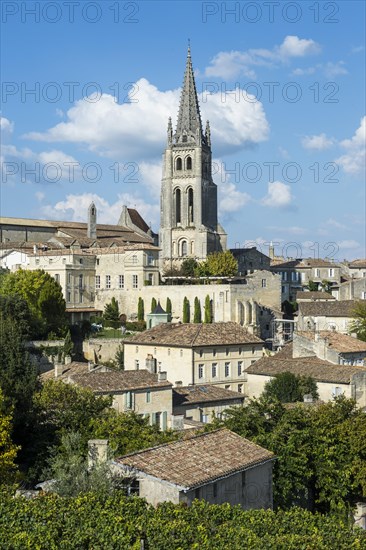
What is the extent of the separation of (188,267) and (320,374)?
45.1 m

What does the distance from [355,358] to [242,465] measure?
3122cm

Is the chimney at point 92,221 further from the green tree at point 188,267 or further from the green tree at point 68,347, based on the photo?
the green tree at point 68,347

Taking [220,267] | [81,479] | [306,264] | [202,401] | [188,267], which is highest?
[306,264]

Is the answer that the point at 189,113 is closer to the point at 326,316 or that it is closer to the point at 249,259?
the point at 249,259

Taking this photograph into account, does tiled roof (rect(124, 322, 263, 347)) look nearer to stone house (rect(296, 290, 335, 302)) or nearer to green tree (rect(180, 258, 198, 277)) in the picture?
green tree (rect(180, 258, 198, 277))

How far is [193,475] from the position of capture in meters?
21.4

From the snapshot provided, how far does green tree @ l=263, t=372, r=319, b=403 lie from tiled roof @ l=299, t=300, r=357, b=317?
91.7ft

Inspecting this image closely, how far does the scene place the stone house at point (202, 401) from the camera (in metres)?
40.7

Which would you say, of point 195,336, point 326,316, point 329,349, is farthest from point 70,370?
point 326,316

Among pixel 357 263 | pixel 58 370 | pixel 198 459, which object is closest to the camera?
pixel 198 459

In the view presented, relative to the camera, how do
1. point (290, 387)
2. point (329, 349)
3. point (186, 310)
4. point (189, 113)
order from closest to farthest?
point (290, 387), point (329, 349), point (186, 310), point (189, 113)

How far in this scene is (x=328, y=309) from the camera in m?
73.4

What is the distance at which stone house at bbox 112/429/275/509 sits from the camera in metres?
21.0

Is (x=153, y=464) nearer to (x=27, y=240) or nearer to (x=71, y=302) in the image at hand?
(x=71, y=302)
